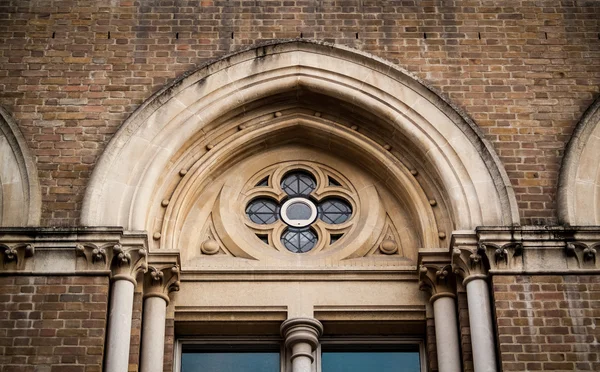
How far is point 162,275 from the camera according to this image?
48.1 ft

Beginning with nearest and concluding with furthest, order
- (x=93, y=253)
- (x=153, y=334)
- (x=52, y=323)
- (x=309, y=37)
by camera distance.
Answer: (x=52, y=323) < (x=93, y=253) < (x=153, y=334) < (x=309, y=37)

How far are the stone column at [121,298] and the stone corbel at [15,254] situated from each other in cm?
75

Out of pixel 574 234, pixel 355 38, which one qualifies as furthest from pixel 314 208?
pixel 574 234

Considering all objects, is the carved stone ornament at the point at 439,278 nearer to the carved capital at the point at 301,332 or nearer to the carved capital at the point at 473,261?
the carved capital at the point at 473,261

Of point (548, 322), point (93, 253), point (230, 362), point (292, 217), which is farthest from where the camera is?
point (292, 217)

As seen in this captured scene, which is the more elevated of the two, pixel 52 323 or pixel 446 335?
pixel 446 335

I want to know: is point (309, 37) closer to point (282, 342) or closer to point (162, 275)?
point (162, 275)

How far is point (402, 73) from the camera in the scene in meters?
15.8

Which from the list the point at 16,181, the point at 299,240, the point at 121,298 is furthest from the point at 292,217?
the point at 16,181

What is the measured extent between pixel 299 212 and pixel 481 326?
10.4ft

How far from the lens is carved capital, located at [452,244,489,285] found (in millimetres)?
14312

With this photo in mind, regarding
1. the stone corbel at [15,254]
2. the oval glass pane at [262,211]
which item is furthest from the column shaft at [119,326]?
the oval glass pane at [262,211]

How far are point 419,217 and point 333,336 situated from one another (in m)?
1.82

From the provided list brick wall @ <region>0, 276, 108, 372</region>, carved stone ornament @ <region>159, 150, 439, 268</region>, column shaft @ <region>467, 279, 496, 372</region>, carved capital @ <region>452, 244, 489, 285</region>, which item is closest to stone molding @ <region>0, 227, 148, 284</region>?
brick wall @ <region>0, 276, 108, 372</region>
